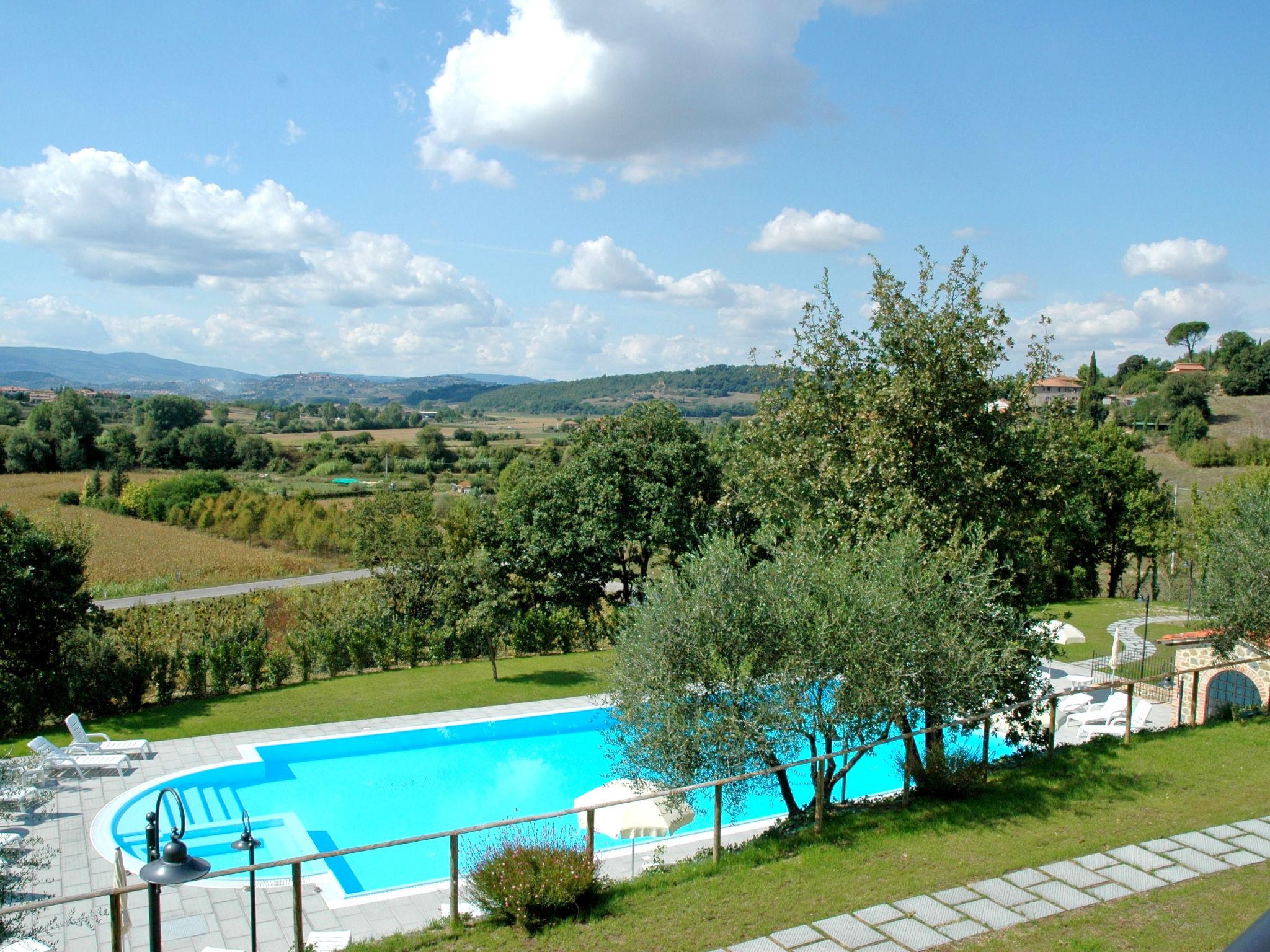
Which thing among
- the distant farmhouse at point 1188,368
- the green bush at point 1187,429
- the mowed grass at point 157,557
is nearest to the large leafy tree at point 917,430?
the mowed grass at point 157,557

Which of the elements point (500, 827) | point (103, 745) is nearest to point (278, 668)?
point (103, 745)

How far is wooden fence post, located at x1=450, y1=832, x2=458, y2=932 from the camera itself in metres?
7.28

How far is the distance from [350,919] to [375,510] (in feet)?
69.5

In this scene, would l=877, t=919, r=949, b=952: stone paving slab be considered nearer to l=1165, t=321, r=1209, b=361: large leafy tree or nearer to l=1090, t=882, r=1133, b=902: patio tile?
l=1090, t=882, r=1133, b=902: patio tile

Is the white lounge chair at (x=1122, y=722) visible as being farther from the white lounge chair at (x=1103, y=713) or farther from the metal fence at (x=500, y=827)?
the metal fence at (x=500, y=827)

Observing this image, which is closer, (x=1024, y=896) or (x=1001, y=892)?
(x=1024, y=896)

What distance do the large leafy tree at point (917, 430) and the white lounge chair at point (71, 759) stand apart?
37.3 feet

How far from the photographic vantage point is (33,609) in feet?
57.7

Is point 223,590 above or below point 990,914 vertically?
below

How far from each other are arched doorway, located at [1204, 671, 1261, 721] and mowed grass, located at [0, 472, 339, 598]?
33213mm

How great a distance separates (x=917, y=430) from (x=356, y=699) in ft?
44.6

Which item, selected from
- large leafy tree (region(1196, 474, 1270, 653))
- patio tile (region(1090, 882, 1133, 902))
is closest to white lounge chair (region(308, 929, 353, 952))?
patio tile (region(1090, 882, 1133, 902))

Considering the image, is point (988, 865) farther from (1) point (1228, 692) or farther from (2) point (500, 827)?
(1) point (1228, 692)

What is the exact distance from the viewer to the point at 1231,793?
9711mm
